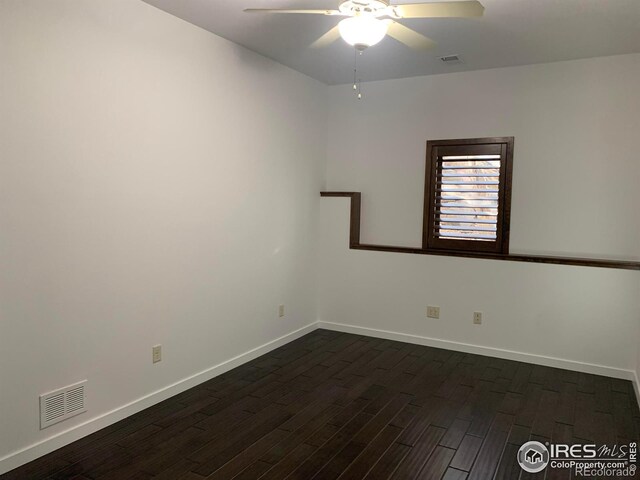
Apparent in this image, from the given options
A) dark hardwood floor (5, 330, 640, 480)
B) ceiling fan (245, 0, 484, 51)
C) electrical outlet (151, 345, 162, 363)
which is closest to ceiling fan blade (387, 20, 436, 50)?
ceiling fan (245, 0, 484, 51)

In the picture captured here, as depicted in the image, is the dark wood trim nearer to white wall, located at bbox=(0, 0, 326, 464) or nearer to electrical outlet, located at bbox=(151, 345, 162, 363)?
white wall, located at bbox=(0, 0, 326, 464)

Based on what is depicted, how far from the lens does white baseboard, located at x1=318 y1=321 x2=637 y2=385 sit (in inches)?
160

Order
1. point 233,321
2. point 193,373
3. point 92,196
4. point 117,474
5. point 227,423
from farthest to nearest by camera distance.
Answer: point 233,321 → point 193,373 → point 227,423 → point 92,196 → point 117,474

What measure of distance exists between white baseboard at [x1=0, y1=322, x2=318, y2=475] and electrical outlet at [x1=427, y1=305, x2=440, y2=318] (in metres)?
1.47

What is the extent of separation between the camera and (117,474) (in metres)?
2.52

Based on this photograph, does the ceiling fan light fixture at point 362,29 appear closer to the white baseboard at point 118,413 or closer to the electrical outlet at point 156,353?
the electrical outlet at point 156,353

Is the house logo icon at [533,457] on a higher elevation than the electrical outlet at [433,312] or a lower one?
lower

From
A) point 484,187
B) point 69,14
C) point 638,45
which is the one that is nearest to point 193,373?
point 69,14

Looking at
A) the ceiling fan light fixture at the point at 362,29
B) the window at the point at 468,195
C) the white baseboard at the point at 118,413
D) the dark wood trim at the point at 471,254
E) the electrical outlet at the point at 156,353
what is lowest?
the white baseboard at the point at 118,413

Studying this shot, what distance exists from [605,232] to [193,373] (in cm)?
348

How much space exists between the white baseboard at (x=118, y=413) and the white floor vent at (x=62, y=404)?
0.29ft

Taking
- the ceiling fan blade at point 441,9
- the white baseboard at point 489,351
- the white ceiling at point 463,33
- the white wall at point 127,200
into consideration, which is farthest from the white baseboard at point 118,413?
the ceiling fan blade at point 441,9

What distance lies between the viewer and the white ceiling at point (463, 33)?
121 inches

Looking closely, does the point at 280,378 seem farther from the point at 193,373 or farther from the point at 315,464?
the point at 315,464
